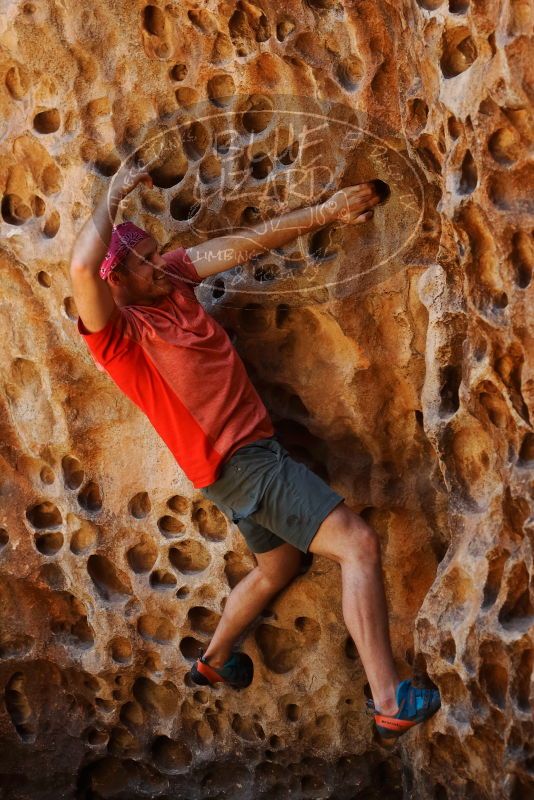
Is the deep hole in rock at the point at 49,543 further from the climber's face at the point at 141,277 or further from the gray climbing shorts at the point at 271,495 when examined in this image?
the climber's face at the point at 141,277

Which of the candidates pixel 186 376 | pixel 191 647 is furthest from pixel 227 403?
pixel 191 647

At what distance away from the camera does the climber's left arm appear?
3.46 m

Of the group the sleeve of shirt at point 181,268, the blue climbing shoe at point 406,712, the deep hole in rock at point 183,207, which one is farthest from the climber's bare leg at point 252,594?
the deep hole in rock at point 183,207

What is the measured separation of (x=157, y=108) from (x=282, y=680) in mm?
1991

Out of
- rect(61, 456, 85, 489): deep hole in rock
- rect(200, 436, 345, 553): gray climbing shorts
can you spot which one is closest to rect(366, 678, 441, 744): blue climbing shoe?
rect(200, 436, 345, 553): gray climbing shorts

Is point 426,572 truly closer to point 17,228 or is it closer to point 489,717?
point 489,717

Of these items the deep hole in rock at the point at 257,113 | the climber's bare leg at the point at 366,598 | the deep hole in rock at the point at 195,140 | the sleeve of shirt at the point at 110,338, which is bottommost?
the climber's bare leg at the point at 366,598

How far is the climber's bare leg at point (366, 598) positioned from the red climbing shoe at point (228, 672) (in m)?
0.66

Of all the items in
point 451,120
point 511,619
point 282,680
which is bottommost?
point 282,680

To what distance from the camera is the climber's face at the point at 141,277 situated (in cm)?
339

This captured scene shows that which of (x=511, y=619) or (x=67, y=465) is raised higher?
(x=511, y=619)

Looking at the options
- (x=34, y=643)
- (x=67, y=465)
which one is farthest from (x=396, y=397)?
(x=34, y=643)

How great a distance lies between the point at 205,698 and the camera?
398 cm

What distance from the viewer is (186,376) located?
A: 3402 mm
